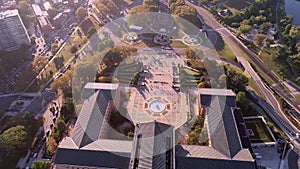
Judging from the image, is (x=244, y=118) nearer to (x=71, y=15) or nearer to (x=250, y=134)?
(x=250, y=134)

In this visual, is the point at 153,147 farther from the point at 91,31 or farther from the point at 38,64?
the point at 91,31

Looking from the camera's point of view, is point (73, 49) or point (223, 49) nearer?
point (73, 49)

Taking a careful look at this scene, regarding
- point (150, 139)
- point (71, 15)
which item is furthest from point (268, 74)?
point (71, 15)

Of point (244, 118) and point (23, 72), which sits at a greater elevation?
point (23, 72)

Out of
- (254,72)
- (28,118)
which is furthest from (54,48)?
(254,72)

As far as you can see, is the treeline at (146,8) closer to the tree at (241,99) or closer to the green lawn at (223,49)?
the green lawn at (223,49)

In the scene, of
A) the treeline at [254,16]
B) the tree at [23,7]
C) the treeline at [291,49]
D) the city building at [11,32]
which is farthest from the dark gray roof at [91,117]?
the tree at [23,7]
